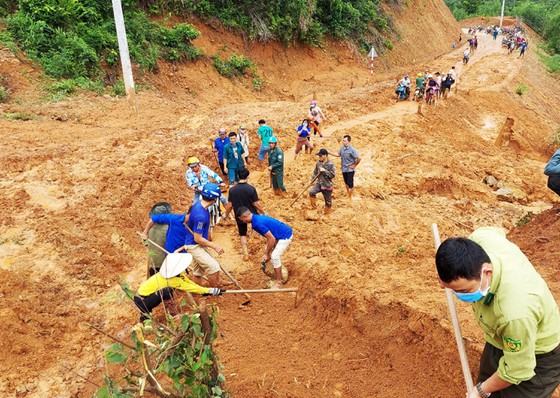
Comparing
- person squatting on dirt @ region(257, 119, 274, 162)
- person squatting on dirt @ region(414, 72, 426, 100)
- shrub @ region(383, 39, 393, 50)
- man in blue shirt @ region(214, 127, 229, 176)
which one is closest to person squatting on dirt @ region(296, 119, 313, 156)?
person squatting on dirt @ region(257, 119, 274, 162)

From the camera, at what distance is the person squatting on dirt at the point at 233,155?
8.94 metres

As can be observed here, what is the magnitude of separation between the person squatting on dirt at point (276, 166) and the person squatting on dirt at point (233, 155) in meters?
0.66

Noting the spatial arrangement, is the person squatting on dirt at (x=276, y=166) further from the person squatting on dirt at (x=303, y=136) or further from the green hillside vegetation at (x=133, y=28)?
the green hillside vegetation at (x=133, y=28)

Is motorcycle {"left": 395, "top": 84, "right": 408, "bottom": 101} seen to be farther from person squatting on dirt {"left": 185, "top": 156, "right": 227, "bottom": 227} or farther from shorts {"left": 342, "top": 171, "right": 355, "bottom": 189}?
person squatting on dirt {"left": 185, "top": 156, "right": 227, "bottom": 227}

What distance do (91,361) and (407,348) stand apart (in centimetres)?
377

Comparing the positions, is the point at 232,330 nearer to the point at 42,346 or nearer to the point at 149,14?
the point at 42,346

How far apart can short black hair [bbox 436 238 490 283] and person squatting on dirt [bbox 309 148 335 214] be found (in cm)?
570

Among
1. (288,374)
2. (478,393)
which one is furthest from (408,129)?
(478,393)

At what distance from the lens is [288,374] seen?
14.8ft

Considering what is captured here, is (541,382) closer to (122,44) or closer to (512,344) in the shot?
(512,344)

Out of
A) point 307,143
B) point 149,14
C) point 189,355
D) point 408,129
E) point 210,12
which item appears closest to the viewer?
point 189,355

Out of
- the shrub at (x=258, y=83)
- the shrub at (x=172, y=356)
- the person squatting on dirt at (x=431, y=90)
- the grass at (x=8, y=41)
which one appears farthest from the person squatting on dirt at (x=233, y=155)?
the shrub at (x=258, y=83)

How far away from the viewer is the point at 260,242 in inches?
304

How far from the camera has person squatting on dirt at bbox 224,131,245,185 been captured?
29.3 feet
